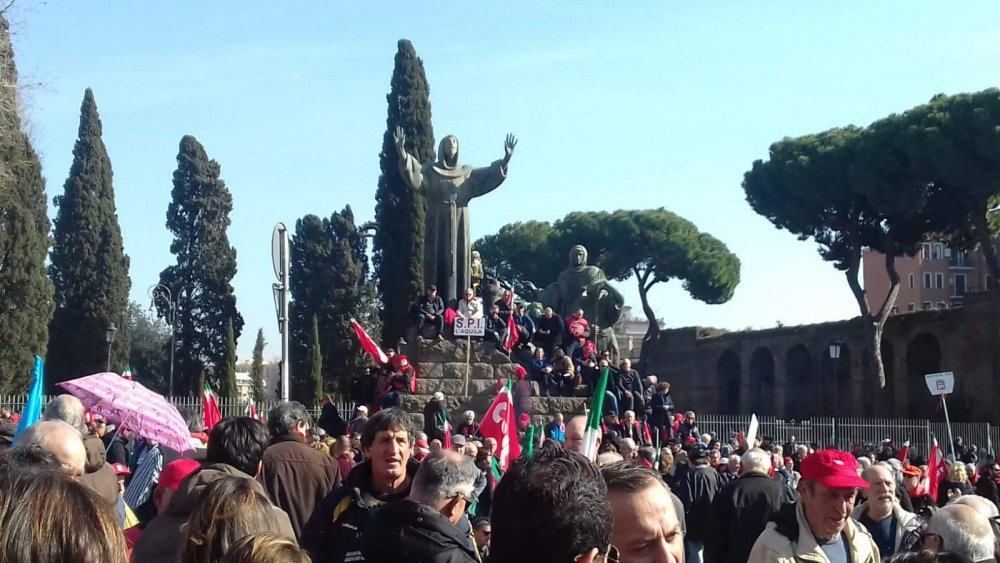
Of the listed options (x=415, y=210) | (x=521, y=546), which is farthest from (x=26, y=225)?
(x=521, y=546)

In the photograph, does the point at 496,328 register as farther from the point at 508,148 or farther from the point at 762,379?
the point at 762,379

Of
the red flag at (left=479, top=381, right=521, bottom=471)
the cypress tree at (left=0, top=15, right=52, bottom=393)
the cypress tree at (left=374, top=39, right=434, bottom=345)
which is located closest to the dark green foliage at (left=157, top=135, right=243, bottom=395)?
the cypress tree at (left=374, top=39, right=434, bottom=345)

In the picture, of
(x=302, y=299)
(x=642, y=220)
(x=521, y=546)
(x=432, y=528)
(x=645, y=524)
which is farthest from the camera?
(x=642, y=220)

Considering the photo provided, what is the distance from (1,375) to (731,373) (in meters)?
30.2

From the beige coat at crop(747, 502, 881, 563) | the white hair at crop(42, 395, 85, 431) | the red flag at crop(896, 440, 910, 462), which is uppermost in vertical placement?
the white hair at crop(42, 395, 85, 431)

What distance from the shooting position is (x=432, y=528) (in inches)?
133

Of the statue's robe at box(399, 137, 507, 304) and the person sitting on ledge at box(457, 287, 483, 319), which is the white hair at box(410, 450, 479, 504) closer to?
the person sitting on ledge at box(457, 287, 483, 319)

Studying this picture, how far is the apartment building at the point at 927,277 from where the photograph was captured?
247 feet

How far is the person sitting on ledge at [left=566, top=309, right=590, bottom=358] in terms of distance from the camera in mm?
21219

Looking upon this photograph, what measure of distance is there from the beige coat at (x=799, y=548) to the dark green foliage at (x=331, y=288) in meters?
41.5

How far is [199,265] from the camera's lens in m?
48.9

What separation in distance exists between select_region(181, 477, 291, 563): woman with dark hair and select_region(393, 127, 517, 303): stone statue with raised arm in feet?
59.6

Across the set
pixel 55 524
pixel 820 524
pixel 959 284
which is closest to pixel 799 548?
pixel 820 524

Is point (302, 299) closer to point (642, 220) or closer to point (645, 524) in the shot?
point (642, 220)
